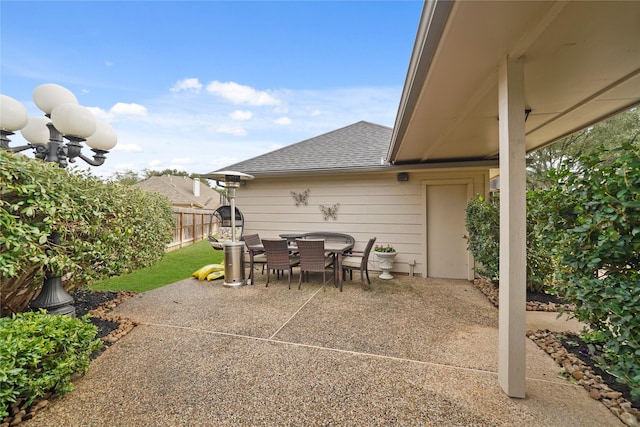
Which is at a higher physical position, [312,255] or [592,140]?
[592,140]

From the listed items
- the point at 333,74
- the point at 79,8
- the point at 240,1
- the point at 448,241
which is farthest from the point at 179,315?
the point at 333,74

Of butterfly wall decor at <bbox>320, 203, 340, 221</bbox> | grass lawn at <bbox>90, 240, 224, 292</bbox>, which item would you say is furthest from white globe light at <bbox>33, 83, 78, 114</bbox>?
butterfly wall decor at <bbox>320, 203, 340, 221</bbox>

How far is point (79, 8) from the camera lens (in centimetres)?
532

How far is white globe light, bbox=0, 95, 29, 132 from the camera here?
10.3ft

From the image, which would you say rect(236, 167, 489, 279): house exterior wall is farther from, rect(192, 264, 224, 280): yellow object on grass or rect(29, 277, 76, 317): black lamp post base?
rect(29, 277, 76, 317): black lamp post base

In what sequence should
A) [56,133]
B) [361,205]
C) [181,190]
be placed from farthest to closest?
1. [181,190]
2. [361,205]
3. [56,133]

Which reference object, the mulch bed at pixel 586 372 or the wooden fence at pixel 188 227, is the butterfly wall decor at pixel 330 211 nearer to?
the mulch bed at pixel 586 372

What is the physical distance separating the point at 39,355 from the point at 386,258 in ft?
17.5

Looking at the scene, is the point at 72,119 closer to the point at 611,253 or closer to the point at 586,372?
the point at 611,253

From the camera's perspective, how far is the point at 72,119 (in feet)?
10.0

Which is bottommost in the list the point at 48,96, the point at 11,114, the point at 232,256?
the point at 232,256

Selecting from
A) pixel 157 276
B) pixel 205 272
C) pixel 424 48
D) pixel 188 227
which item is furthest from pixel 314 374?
pixel 188 227

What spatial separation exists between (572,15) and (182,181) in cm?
2763

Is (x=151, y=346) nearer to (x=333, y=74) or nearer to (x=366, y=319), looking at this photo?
(x=366, y=319)
